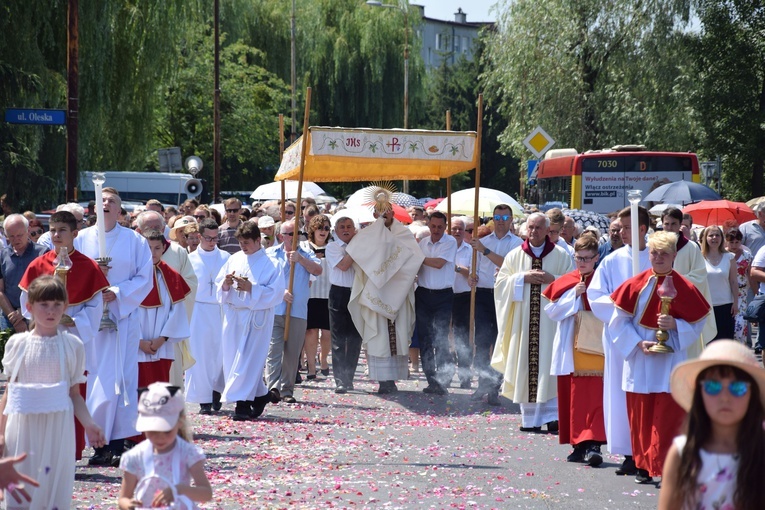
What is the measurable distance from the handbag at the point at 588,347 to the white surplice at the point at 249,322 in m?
3.31

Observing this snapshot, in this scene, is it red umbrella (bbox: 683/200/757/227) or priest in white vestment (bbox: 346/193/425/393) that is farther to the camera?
red umbrella (bbox: 683/200/757/227)

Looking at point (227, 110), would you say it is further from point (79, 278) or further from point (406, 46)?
point (79, 278)

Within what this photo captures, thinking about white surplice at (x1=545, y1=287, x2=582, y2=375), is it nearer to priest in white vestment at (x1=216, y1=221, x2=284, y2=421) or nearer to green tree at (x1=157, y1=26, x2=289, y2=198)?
priest in white vestment at (x1=216, y1=221, x2=284, y2=421)

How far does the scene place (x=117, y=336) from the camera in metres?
9.85

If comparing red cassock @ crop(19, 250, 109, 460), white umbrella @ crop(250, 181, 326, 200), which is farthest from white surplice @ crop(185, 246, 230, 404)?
white umbrella @ crop(250, 181, 326, 200)

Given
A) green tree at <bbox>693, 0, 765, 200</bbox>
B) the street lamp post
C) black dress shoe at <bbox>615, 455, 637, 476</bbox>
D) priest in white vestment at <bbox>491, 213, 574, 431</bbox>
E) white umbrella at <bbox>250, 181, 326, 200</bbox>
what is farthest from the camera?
the street lamp post

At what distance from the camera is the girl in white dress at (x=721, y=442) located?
4.21m

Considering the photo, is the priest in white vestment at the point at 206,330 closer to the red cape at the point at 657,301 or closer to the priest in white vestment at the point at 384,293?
the priest in white vestment at the point at 384,293

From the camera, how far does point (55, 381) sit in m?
7.02

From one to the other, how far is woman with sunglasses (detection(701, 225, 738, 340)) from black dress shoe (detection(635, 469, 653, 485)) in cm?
516

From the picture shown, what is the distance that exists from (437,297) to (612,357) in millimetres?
5466

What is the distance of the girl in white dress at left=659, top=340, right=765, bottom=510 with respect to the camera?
13.8ft

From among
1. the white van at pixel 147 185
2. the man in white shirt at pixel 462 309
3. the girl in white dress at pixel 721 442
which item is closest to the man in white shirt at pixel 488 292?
the man in white shirt at pixel 462 309

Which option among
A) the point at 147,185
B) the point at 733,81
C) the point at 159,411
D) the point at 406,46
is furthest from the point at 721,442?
the point at 406,46
